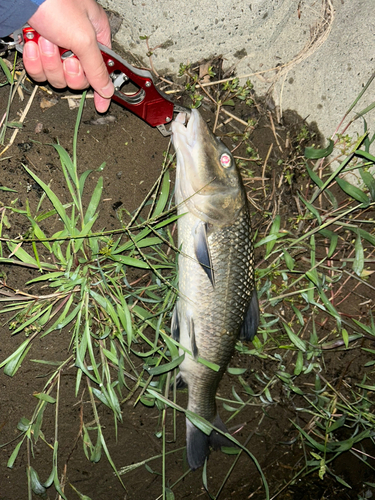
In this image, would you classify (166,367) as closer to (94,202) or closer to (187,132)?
(94,202)

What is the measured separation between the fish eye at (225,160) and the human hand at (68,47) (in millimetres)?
794

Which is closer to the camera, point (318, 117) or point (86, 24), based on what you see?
point (86, 24)

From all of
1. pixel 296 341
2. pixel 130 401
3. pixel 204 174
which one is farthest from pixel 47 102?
pixel 296 341

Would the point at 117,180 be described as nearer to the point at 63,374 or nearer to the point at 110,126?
the point at 110,126

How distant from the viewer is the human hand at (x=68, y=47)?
196 cm

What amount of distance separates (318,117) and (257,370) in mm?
2120

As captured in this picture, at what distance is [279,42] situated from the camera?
307 cm

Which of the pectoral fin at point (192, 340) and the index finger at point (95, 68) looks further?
the pectoral fin at point (192, 340)

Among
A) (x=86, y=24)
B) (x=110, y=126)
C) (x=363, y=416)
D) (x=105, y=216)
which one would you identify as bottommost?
(x=363, y=416)

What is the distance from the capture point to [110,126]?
2.84 m

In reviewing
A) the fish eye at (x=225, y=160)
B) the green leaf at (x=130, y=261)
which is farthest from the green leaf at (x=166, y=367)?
the fish eye at (x=225, y=160)

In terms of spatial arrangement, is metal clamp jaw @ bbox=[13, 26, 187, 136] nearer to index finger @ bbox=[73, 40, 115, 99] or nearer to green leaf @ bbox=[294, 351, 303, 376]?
index finger @ bbox=[73, 40, 115, 99]

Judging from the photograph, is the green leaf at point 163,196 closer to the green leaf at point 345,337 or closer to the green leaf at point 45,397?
the green leaf at point 45,397

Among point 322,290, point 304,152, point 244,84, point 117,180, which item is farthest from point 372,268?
point 117,180
